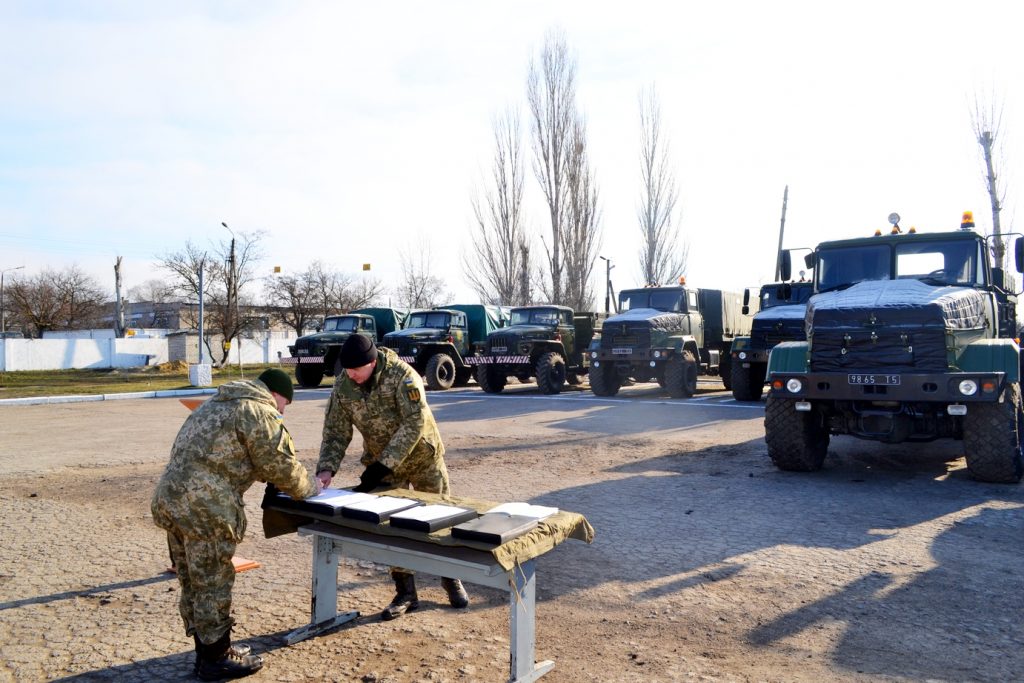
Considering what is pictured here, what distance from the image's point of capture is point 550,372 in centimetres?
1892

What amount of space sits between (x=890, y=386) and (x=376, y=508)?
5487 mm

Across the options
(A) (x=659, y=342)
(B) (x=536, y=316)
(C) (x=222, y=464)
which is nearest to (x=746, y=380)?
(A) (x=659, y=342)

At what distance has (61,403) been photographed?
19.4 m

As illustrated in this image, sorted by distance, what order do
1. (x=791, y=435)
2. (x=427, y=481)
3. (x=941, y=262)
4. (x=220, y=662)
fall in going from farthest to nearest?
(x=941, y=262), (x=791, y=435), (x=427, y=481), (x=220, y=662)

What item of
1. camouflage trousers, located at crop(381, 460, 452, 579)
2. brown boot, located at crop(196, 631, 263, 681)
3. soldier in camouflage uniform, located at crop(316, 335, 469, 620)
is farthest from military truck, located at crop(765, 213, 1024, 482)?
brown boot, located at crop(196, 631, 263, 681)

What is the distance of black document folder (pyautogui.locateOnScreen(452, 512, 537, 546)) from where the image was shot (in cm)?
315

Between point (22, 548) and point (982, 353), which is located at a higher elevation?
point (982, 353)

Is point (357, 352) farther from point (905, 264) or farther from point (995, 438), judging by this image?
point (905, 264)

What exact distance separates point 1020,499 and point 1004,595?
2.78 meters

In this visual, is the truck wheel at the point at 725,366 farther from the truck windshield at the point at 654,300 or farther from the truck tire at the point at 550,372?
the truck tire at the point at 550,372

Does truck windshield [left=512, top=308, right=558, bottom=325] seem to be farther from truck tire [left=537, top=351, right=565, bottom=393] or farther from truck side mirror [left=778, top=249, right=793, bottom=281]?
truck side mirror [left=778, top=249, right=793, bottom=281]

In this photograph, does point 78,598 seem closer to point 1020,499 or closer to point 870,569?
point 870,569

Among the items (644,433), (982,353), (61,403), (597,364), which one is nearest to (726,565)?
(982,353)

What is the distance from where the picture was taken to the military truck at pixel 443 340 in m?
20.9
